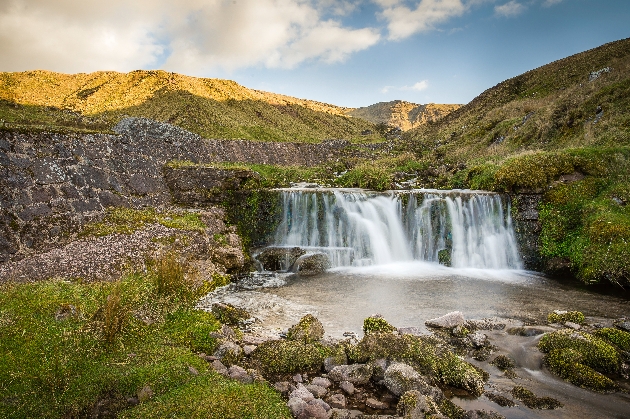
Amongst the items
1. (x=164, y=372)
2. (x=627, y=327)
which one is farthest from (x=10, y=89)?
(x=627, y=327)

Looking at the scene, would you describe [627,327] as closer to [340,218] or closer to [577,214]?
[577,214]

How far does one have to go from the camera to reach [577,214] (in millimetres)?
14102

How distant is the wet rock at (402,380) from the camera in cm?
556

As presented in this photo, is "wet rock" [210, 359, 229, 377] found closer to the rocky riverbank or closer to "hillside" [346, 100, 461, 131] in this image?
the rocky riverbank

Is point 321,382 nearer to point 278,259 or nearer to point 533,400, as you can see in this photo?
point 533,400

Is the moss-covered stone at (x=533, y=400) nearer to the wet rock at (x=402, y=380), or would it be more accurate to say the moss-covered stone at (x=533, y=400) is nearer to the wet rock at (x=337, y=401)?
the wet rock at (x=402, y=380)

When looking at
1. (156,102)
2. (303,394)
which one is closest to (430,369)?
(303,394)

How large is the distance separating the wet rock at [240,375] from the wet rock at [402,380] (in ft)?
7.15

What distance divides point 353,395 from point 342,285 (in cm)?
661

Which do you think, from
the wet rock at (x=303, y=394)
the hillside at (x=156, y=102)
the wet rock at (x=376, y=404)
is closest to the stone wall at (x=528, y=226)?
the wet rock at (x=376, y=404)

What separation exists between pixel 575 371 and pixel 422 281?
6623mm

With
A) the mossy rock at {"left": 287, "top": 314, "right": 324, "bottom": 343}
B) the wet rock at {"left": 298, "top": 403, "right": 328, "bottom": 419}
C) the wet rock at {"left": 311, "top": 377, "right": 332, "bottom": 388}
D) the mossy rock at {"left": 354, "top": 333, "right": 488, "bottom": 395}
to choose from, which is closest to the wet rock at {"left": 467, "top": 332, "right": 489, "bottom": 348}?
the mossy rock at {"left": 354, "top": 333, "right": 488, "bottom": 395}

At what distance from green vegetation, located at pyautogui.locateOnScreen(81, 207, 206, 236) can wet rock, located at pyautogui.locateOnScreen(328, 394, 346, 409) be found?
825 centimetres

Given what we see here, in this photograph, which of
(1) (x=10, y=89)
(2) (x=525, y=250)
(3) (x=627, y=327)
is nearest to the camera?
(3) (x=627, y=327)
